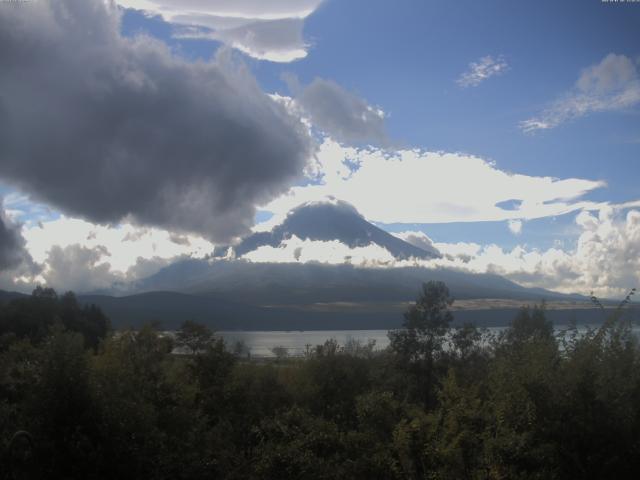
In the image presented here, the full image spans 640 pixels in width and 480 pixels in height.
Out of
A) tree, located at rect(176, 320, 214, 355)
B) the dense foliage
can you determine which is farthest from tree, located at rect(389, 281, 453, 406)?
the dense foliage

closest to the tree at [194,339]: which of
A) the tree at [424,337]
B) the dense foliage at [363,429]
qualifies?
the dense foliage at [363,429]

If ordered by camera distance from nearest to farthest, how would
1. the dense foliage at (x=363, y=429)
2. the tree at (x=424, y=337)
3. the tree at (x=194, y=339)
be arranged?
the dense foliage at (x=363, y=429), the tree at (x=194, y=339), the tree at (x=424, y=337)

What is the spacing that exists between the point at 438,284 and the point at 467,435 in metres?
28.4

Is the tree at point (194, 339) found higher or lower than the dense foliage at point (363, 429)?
higher

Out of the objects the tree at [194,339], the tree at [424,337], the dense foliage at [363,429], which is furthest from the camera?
the tree at [424,337]

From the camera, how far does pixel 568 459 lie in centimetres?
1688

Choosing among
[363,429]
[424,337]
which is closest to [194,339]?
[363,429]

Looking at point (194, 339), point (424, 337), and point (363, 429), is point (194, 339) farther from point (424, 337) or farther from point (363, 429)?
point (424, 337)

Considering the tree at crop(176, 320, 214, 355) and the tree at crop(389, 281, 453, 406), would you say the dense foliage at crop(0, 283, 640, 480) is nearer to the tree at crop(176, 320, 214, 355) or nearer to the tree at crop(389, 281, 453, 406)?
the tree at crop(176, 320, 214, 355)

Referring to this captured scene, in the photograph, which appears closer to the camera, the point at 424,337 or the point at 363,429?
the point at 363,429

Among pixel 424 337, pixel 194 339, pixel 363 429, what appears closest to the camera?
pixel 363 429

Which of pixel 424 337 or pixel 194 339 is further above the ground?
pixel 194 339

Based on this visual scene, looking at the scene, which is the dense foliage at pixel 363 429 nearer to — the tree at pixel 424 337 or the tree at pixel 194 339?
the tree at pixel 194 339

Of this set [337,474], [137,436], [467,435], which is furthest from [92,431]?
[467,435]
